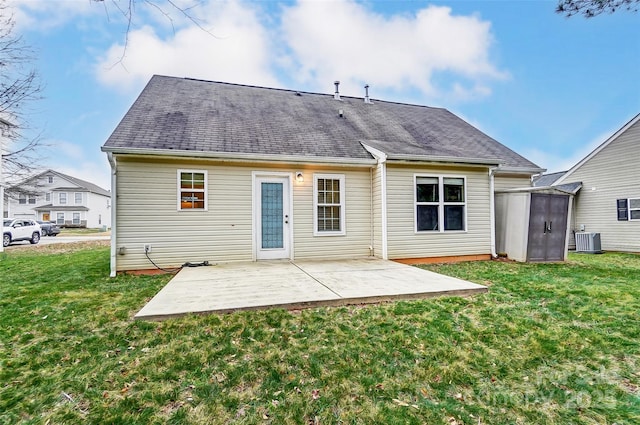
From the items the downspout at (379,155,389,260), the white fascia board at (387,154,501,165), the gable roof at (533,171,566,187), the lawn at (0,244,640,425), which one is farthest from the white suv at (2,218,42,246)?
the gable roof at (533,171,566,187)

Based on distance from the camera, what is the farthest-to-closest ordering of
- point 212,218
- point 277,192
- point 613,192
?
point 613,192 < point 277,192 < point 212,218

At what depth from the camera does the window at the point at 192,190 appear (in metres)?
6.82

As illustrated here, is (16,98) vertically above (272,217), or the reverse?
(16,98)

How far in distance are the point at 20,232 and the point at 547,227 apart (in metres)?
23.3

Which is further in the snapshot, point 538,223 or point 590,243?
point 590,243

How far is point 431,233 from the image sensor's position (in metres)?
7.79

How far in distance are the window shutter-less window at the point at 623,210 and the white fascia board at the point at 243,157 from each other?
34.1 feet

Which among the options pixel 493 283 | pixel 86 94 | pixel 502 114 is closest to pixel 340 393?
pixel 493 283

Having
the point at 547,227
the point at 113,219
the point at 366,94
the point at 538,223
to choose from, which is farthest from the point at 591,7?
the point at 366,94

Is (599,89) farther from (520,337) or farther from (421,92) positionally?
(520,337)

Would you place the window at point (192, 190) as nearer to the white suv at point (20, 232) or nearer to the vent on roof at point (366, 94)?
the vent on roof at point (366, 94)

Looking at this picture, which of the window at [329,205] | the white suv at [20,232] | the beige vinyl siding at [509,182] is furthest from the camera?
the white suv at [20,232]

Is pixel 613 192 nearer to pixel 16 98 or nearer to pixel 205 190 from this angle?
pixel 205 190

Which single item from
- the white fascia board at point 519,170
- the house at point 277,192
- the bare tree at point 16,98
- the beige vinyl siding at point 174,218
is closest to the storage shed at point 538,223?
the house at point 277,192
